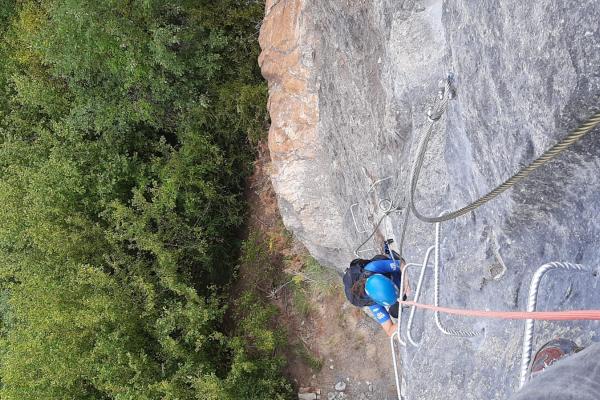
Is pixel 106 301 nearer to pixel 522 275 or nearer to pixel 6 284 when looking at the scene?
pixel 6 284

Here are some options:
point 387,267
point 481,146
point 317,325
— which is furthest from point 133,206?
point 481,146

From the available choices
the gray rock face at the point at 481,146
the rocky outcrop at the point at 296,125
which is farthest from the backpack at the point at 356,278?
the rocky outcrop at the point at 296,125

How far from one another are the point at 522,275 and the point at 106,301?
546 centimetres

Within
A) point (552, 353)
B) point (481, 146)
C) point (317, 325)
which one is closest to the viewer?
point (552, 353)

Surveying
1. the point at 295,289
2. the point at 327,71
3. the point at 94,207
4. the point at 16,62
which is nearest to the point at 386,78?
the point at 327,71

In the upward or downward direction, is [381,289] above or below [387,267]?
below

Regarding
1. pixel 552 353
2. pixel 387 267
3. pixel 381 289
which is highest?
pixel 552 353

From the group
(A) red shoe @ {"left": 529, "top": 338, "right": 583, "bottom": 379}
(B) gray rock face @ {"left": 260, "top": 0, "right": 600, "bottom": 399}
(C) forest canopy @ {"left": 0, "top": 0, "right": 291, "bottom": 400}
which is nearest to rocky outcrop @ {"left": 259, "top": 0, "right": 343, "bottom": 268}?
(B) gray rock face @ {"left": 260, "top": 0, "right": 600, "bottom": 399}

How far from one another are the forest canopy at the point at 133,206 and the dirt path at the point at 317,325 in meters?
0.34

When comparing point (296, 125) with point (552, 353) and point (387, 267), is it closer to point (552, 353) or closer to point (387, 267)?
point (387, 267)

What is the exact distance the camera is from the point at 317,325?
736 centimetres

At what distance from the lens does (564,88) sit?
177 centimetres

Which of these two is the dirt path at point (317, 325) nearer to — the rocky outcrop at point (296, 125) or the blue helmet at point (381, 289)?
the rocky outcrop at point (296, 125)

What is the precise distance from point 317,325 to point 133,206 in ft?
10.7
